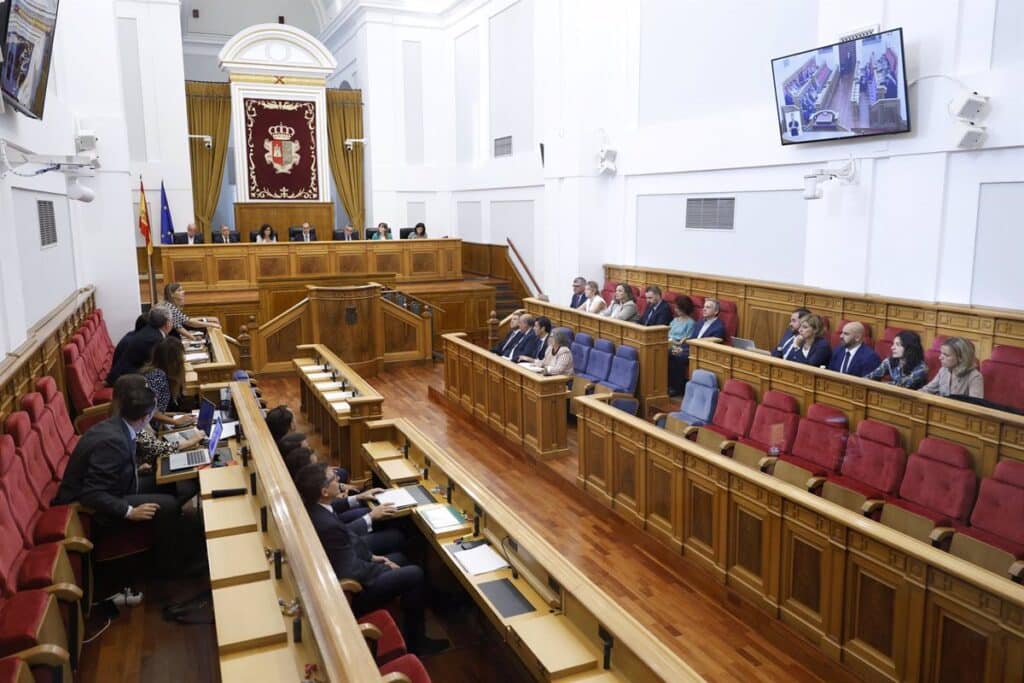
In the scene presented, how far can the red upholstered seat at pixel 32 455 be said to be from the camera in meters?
3.62

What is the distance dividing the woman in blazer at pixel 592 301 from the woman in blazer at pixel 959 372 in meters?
3.94

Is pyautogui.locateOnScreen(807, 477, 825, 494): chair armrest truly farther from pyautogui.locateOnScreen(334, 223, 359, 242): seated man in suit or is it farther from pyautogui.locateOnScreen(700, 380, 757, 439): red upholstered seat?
pyautogui.locateOnScreen(334, 223, 359, 242): seated man in suit

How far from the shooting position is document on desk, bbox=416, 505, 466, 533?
141 inches

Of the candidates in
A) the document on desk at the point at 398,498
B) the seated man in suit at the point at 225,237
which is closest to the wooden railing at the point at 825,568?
the document on desk at the point at 398,498

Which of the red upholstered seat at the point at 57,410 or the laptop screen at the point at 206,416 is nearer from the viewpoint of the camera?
the red upholstered seat at the point at 57,410

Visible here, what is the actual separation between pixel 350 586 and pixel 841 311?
4.97 metres

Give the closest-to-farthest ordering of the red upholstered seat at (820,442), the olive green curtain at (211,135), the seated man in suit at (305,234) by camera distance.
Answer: the red upholstered seat at (820,442) < the seated man in suit at (305,234) < the olive green curtain at (211,135)

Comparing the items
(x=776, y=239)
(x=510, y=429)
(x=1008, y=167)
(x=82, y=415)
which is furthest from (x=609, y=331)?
(x=82, y=415)

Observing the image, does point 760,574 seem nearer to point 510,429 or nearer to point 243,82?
point 510,429

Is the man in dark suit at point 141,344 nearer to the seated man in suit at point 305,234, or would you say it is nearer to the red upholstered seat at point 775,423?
Answer: the red upholstered seat at point 775,423

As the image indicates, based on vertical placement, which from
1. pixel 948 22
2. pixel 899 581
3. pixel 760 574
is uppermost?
pixel 948 22

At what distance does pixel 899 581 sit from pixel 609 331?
4.23 metres

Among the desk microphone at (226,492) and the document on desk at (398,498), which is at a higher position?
the desk microphone at (226,492)

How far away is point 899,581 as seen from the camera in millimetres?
2916
